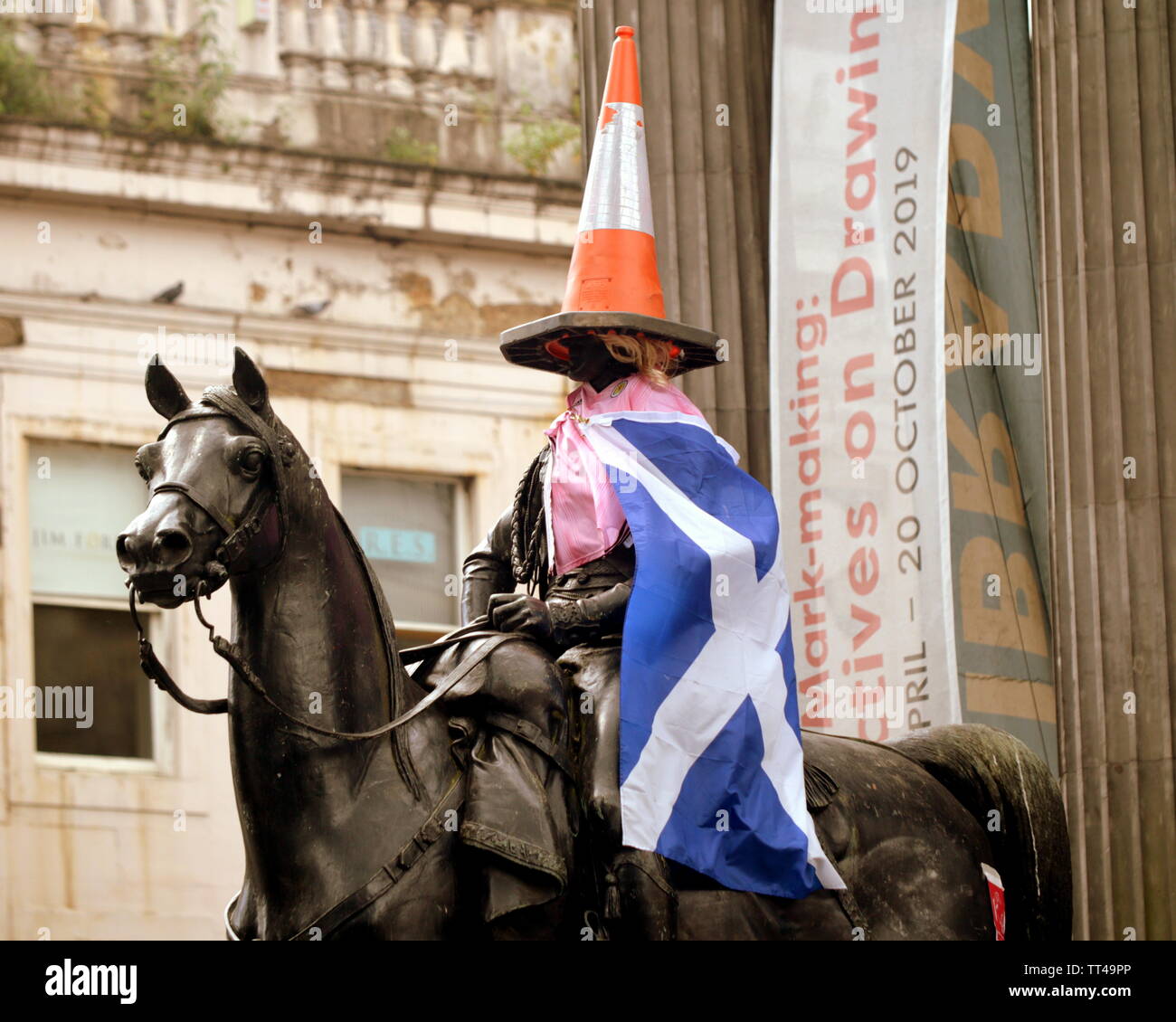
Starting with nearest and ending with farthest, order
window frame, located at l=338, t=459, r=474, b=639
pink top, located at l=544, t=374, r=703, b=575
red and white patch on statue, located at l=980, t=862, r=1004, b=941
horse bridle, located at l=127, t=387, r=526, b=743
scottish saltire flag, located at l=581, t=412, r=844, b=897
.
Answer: horse bridle, located at l=127, t=387, r=526, b=743 → scottish saltire flag, located at l=581, t=412, r=844, b=897 → pink top, located at l=544, t=374, r=703, b=575 → red and white patch on statue, located at l=980, t=862, r=1004, b=941 → window frame, located at l=338, t=459, r=474, b=639

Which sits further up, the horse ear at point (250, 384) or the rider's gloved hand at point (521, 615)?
the horse ear at point (250, 384)

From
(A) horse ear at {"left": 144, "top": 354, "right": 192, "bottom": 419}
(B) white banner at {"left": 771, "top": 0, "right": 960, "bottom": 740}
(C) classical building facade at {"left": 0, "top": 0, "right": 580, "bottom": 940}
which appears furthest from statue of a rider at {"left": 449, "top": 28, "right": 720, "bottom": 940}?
(C) classical building facade at {"left": 0, "top": 0, "right": 580, "bottom": 940}

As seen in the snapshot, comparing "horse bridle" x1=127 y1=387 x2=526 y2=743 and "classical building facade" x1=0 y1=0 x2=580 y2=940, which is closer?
"horse bridle" x1=127 y1=387 x2=526 y2=743

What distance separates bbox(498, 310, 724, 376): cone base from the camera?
29.3 feet

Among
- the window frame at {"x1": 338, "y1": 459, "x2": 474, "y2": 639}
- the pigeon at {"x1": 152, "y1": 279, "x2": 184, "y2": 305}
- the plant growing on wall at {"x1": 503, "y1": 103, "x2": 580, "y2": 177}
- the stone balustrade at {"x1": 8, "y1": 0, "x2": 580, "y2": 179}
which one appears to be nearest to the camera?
the pigeon at {"x1": 152, "y1": 279, "x2": 184, "y2": 305}

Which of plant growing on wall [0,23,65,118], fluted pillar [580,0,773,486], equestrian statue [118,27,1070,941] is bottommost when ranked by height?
equestrian statue [118,27,1070,941]

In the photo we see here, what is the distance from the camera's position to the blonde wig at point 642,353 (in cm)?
902

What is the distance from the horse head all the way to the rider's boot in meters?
1.41

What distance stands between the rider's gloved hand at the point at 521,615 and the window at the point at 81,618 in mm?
9174

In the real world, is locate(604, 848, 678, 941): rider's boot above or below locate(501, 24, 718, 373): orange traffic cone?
below

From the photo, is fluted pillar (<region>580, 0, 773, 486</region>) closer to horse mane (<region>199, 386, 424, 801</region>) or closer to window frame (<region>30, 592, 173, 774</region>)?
horse mane (<region>199, 386, 424, 801</region>)

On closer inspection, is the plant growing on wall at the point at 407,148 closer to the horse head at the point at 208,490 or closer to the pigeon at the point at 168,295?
the pigeon at the point at 168,295

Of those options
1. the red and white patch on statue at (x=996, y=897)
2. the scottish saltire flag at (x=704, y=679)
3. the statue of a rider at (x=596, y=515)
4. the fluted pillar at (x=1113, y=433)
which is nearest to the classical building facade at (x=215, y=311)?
the fluted pillar at (x=1113, y=433)
